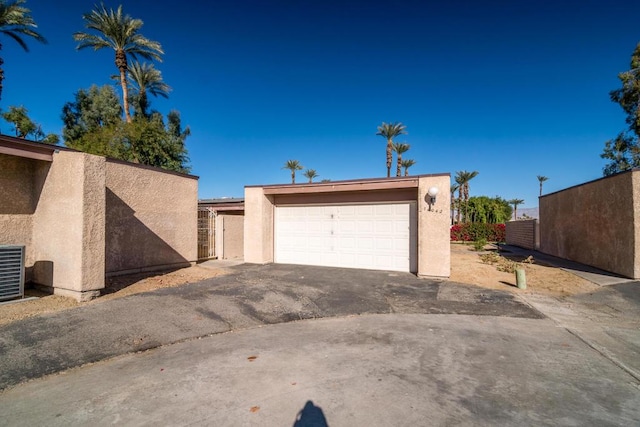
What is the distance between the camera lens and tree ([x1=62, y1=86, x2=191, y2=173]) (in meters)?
19.3

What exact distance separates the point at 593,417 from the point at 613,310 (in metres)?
5.35

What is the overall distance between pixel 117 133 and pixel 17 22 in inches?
255

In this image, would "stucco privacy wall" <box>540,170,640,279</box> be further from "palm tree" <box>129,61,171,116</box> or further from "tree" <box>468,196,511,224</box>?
"palm tree" <box>129,61,171,116</box>

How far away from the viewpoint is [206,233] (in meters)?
12.9

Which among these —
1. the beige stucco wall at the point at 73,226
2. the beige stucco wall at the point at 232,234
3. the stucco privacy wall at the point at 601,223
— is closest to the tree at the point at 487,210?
the stucco privacy wall at the point at 601,223

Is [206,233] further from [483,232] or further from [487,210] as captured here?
[487,210]

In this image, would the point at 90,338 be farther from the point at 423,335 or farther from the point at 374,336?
the point at 423,335

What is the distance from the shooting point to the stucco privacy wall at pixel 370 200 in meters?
9.00

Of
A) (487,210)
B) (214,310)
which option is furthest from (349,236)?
(487,210)

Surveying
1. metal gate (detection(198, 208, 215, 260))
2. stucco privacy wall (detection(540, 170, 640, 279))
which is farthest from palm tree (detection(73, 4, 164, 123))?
stucco privacy wall (detection(540, 170, 640, 279))

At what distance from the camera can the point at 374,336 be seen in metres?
4.79

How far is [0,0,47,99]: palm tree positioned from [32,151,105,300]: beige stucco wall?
48.4 feet

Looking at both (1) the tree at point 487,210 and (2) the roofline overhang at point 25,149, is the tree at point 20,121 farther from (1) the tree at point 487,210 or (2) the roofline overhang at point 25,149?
(1) the tree at point 487,210

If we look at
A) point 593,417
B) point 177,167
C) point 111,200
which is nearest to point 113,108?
point 177,167
